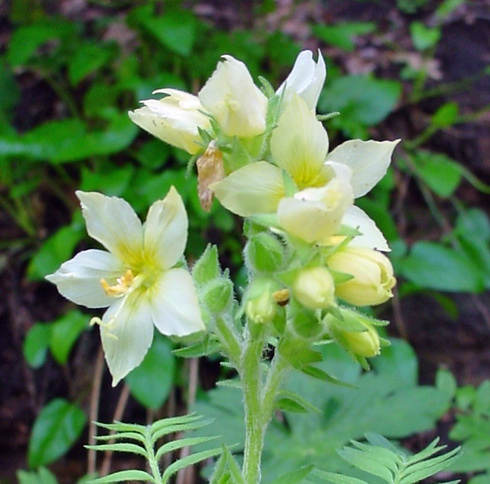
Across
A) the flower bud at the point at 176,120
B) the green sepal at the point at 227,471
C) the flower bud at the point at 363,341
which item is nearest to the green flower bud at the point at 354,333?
the flower bud at the point at 363,341

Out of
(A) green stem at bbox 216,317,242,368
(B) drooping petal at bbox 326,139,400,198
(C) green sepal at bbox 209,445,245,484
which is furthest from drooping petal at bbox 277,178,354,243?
(C) green sepal at bbox 209,445,245,484

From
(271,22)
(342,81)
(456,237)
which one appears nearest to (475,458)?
(456,237)

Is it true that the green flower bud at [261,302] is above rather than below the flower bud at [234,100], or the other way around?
below

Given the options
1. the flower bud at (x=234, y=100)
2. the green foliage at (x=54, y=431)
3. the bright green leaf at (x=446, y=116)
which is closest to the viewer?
the flower bud at (x=234, y=100)

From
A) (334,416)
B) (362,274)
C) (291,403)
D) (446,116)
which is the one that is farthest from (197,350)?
(446,116)

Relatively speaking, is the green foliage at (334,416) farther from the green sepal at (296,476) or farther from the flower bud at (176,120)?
the flower bud at (176,120)

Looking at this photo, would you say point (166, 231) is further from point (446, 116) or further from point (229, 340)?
point (446, 116)

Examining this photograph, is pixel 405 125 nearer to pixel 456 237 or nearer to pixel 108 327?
pixel 456 237
